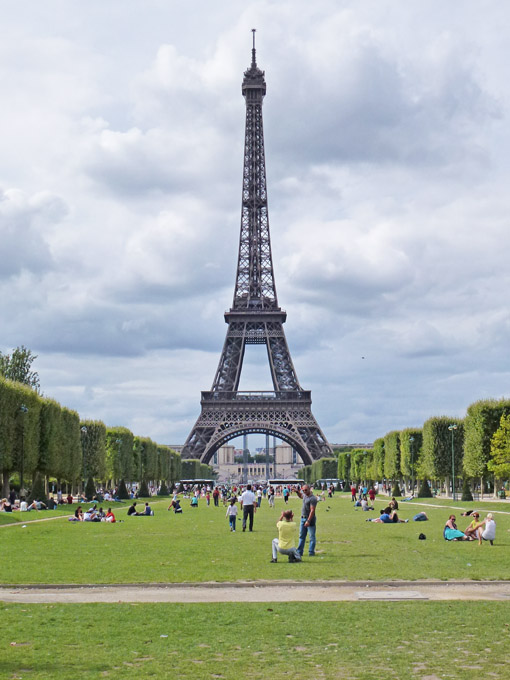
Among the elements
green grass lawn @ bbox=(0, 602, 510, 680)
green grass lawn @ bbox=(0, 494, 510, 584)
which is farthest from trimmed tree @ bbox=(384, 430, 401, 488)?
green grass lawn @ bbox=(0, 602, 510, 680)

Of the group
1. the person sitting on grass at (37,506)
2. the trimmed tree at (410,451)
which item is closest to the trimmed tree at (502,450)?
the trimmed tree at (410,451)

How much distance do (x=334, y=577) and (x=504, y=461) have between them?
49.7 meters

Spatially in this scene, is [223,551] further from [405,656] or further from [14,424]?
[14,424]

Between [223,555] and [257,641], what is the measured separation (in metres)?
11.3

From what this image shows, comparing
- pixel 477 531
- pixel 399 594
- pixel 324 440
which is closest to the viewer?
pixel 399 594

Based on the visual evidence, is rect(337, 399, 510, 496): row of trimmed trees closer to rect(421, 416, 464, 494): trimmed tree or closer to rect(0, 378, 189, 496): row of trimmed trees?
rect(421, 416, 464, 494): trimmed tree

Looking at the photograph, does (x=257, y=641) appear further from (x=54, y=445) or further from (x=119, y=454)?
(x=119, y=454)

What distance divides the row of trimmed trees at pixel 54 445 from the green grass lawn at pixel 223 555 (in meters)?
25.7

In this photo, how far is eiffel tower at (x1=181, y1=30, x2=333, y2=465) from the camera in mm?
123250

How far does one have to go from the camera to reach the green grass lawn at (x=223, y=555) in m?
17.6

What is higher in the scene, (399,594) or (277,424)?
(277,424)

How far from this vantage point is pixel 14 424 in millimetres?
60250

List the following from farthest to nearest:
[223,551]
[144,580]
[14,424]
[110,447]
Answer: [110,447], [14,424], [223,551], [144,580]

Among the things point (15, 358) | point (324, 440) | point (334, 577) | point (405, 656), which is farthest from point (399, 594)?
point (324, 440)
